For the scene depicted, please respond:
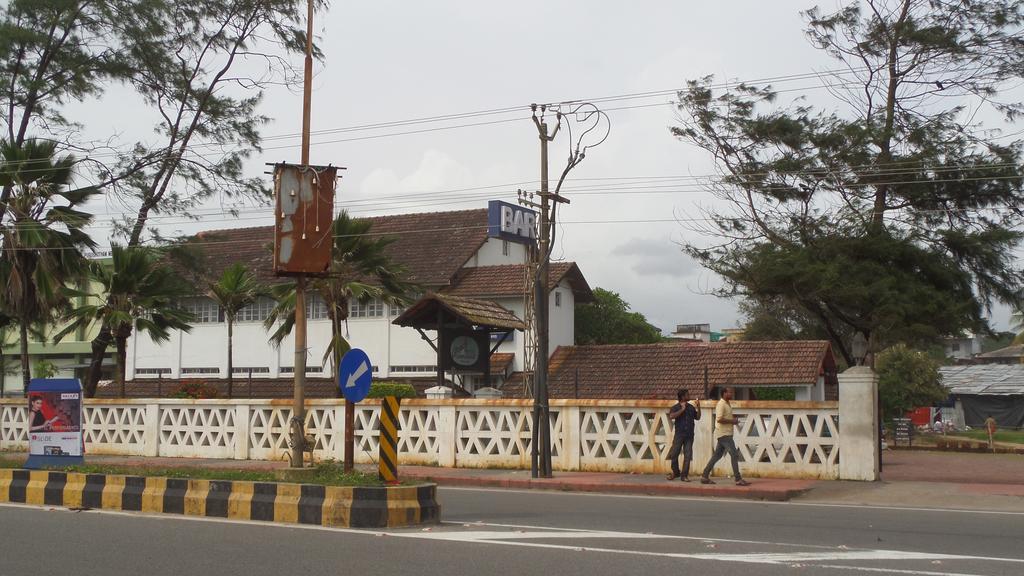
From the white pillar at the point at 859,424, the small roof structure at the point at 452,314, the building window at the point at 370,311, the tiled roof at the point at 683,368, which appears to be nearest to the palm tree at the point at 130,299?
the small roof structure at the point at 452,314

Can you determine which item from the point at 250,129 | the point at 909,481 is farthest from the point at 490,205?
the point at 909,481

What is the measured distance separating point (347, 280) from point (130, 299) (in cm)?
576

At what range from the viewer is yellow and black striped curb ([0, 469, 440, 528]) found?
1245 centimetres

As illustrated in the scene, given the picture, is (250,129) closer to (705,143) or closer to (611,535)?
(705,143)

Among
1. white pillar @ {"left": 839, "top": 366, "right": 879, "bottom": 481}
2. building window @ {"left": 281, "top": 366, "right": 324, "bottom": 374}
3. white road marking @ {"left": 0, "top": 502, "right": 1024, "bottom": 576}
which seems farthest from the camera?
building window @ {"left": 281, "top": 366, "right": 324, "bottom": 374}

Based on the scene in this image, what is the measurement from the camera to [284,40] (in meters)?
30.7

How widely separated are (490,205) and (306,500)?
15.2 meters

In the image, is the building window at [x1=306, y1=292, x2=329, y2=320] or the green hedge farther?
the building window at [x1=306, y1=292, x2=329, y2=320]

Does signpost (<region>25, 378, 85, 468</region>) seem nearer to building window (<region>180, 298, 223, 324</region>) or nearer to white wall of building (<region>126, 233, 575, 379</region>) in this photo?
white wall of building (<region>126, 233, 575, 379</region>)

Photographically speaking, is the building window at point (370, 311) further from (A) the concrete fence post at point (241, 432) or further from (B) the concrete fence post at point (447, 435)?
(B) the concrete fence post at point (447, 435)

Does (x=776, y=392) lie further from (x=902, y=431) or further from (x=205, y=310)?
(x=205, y=310)

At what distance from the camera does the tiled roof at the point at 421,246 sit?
3800 cm

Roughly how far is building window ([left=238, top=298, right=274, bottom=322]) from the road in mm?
26938

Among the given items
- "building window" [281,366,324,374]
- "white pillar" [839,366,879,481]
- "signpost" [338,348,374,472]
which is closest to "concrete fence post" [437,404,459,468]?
"white pillar" [839,366,879,481]
